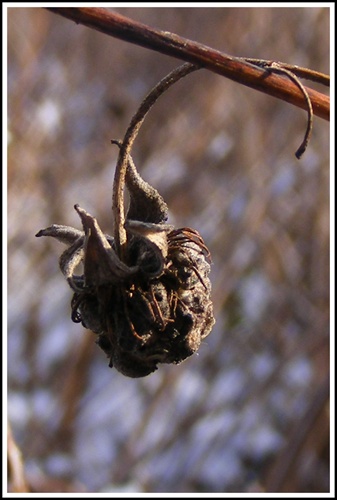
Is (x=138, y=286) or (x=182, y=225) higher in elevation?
(x=182, y=225)

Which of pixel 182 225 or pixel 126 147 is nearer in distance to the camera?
pixel 126 147

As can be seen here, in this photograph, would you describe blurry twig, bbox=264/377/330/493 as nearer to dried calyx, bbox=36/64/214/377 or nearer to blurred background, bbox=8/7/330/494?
blurred background, bbox=8/7/330/494

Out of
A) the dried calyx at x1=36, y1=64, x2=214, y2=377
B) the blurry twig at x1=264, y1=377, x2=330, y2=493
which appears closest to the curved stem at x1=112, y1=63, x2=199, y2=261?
the dried calyx at x1=36, y1=64, x2=214, y2=377

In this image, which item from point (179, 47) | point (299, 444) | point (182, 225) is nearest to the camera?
point (179, 47)

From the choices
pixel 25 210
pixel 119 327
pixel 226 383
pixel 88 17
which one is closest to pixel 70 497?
pixel 226 383

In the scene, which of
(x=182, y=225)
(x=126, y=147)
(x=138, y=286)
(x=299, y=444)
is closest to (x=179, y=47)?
(x=126, y=147)

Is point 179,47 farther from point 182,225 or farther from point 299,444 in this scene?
point 182,225

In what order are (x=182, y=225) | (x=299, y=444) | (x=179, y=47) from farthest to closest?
1. (x=182, y=225)
2. (x=299, y=444)
3. (x=179, y=47)

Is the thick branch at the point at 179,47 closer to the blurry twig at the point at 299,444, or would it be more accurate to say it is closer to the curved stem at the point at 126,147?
the curved stem at the point at 126,147
